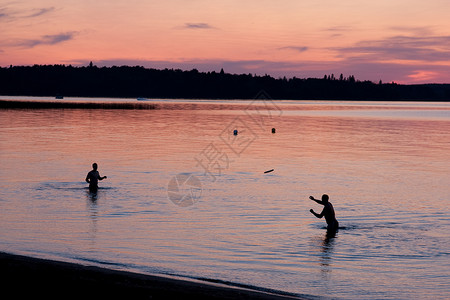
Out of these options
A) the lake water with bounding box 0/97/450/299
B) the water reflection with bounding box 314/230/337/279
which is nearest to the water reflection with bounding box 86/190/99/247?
the lake water with bounding box 0/97/450/299

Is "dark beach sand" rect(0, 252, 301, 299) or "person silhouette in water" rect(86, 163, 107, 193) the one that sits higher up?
"dark beach sand" rect(0, 252, 301, 299)

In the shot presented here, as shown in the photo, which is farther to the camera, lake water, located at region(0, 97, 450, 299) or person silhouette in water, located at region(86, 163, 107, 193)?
person silhouette in water, located at region(86, 163, 107, 193)

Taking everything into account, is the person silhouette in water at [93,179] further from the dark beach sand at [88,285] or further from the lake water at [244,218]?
the dark beach sand at [88,285]

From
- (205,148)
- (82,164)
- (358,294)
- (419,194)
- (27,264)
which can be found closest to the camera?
(27,264)

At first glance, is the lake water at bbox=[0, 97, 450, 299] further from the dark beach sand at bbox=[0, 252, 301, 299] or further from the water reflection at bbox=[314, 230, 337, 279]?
the dark beach sand at bbox=[0, 252, 301, 299]

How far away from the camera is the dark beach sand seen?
12633 mm

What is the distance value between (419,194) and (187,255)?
Result: 67.1ft

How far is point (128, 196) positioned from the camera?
33.1 metres

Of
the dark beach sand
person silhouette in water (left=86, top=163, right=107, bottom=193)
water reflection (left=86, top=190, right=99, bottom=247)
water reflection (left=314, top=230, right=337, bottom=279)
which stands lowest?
water reflection (left=86, top=190, right=99, bottom=247)

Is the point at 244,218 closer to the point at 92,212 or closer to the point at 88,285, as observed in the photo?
the point at 92,212

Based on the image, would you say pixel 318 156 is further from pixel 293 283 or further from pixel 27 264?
pixel 27 264

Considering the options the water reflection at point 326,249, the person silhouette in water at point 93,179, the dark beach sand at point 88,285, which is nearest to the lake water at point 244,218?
the water reflection at point 326,249

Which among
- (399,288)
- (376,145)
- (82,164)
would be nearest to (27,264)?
(399,288)

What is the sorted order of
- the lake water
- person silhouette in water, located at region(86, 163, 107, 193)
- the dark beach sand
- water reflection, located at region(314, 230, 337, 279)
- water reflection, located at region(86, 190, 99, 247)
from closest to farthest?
the dark beach sand
the lake water
water reflection, located at region(314, 230, 337, 279)
water reflection, located at region(86, 190, 99, 247)
person silhouette in water, located at region(86, 163, 107, 193)
